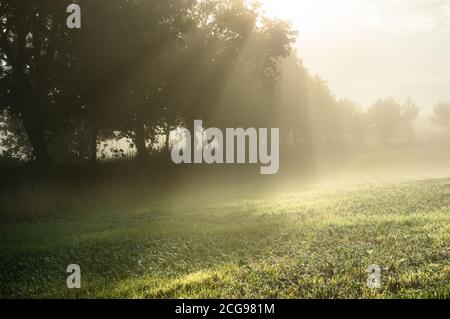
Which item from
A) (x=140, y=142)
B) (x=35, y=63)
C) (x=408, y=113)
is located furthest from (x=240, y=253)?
(x=408, y=113)

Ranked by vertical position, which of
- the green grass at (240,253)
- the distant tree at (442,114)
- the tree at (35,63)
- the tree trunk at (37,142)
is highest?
the distant tree at (442,114)

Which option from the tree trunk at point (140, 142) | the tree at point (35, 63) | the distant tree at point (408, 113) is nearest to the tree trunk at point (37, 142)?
the tree at point (35, 63)

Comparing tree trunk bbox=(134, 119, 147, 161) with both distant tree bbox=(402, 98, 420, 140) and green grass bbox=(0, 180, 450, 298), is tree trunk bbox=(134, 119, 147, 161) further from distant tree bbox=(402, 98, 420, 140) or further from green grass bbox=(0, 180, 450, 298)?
distant tree bbox=(402, 98, 420, 140)

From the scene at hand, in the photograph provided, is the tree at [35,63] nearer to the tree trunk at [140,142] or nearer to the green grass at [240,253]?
the tree trunk at [140,142]

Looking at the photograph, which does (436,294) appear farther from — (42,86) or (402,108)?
(402,108)

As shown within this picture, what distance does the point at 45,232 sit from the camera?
19359mm

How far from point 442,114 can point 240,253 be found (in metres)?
187

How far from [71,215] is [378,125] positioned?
466ft

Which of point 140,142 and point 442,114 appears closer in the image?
point 140,142

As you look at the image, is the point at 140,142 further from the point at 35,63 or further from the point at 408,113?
the point at 408,113

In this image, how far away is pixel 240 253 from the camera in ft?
47.4

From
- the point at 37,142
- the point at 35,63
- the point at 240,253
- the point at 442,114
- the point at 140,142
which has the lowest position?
the point at 240,253

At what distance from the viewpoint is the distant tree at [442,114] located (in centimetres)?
18121

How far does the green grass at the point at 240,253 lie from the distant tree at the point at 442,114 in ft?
569
